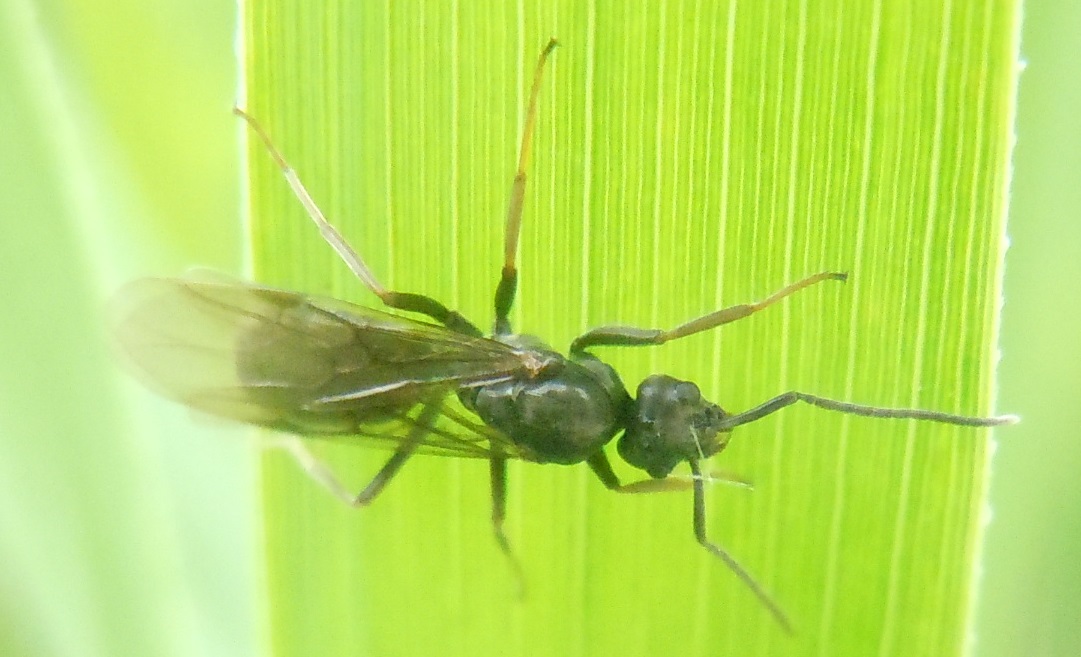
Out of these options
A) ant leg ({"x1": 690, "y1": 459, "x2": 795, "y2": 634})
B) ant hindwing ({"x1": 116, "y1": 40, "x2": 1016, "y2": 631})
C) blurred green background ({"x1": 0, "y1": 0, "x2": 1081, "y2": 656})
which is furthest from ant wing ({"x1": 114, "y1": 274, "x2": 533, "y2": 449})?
ant leg ({"x1": 690, "y1": 459, "x2": 795, "y2": 634})

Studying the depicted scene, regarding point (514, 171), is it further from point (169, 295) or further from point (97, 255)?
point (97, 255)

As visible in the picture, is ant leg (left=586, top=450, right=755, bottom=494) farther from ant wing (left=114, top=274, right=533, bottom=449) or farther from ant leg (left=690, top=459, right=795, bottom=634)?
ant wing (left=114, top=274, right=533, bottom=449)

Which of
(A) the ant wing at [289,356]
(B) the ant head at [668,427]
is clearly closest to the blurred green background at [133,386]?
(A) the ant wing at [289,356]

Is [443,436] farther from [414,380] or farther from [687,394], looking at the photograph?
[687,394]

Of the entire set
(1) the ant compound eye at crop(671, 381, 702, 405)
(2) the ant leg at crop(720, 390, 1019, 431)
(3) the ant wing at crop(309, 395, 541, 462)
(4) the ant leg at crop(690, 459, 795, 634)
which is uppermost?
(2) the ant leg at crop(720, 390, 1019, 431)

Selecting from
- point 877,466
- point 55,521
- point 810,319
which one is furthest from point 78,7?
point 877,466
